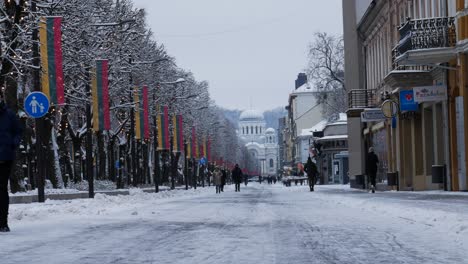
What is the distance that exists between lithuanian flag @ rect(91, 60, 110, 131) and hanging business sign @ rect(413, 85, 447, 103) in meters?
11.7

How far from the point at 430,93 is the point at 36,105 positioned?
605 inches

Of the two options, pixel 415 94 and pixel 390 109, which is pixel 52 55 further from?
pixel 390 109

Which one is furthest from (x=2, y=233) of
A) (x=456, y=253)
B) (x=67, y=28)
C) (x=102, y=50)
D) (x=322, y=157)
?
(x=322, y=157)

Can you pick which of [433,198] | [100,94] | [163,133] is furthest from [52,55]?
[163,133]

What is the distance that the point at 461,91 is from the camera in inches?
1221

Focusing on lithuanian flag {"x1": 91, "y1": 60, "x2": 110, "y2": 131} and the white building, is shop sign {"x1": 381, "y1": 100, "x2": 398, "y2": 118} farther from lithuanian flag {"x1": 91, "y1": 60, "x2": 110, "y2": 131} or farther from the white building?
the white building

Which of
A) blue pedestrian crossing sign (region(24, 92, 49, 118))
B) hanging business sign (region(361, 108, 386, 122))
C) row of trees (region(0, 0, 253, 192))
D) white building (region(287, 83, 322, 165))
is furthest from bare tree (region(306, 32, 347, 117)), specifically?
white building (region(287, 83, 322, 165))

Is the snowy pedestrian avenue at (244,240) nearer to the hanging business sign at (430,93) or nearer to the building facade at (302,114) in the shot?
the hanging business sign at (430,93)

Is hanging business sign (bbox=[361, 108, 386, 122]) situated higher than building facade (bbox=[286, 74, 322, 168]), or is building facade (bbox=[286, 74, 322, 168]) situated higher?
building facade (bbox=[286, 74, 322, 168])

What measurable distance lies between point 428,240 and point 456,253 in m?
1.68

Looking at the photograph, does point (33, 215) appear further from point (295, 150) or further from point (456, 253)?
point (295, 150)

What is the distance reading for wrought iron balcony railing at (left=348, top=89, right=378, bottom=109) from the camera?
171 ft

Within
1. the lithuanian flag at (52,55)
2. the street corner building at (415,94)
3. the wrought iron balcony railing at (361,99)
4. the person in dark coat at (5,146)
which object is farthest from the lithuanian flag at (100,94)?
the person in dark coat at (5,146)

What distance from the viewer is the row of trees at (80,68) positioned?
111 feet
